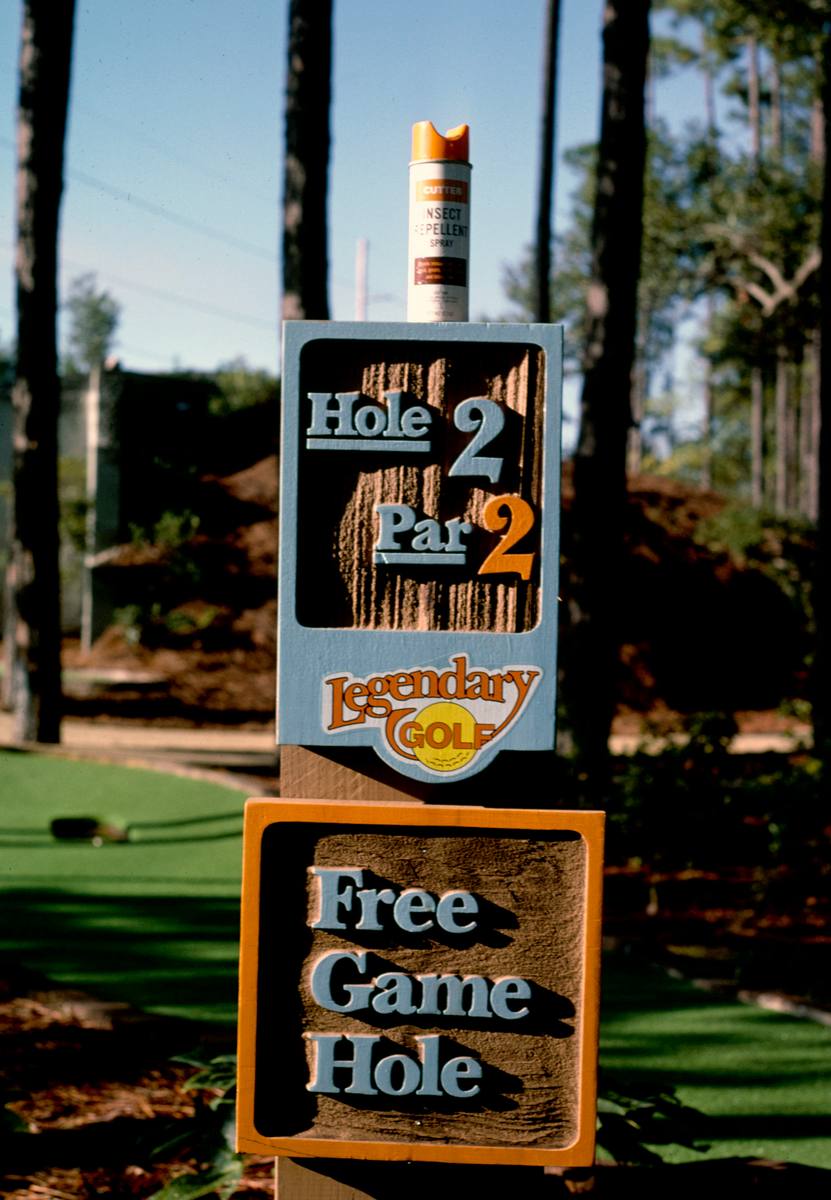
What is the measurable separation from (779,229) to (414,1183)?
29.3 meters

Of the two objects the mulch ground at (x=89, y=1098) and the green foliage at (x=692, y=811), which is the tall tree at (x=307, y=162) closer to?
the green foliage at (x=692, y=811)

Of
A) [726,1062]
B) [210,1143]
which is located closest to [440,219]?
[210,1143]

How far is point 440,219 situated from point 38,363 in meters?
11.1

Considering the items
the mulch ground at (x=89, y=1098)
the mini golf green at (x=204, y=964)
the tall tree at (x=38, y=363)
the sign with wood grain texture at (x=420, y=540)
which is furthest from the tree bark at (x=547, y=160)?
the sign with wood grain texture at (x=420, y=540)

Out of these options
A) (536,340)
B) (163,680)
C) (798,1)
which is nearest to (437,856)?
(536,340)

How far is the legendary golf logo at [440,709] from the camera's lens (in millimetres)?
2029

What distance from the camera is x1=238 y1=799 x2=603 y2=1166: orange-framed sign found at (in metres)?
2.05

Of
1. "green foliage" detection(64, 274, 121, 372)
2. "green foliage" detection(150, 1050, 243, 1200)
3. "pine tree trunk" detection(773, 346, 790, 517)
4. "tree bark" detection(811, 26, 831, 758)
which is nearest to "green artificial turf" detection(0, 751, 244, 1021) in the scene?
"green foliage" detection(150, 1050, 243, 1200)

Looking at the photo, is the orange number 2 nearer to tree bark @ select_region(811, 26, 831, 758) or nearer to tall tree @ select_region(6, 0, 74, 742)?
tree bark @ select_region(811, 26, 831, 758)

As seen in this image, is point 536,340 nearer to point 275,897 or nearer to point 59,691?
point 275,897

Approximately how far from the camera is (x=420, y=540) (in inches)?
81.0

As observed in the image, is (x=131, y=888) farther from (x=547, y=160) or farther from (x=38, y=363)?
(x=547, y=160)

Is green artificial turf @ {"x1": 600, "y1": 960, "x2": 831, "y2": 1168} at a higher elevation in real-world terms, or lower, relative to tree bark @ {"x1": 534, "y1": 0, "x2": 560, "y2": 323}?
lower

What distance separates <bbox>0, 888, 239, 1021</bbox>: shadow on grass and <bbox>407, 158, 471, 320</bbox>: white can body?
308cm
